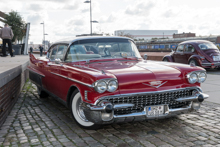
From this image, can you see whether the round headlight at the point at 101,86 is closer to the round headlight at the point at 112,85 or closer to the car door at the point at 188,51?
the round headlight at the point at 112,85

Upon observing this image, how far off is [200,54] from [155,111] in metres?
10.6

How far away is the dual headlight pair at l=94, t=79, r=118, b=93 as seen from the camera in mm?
3652

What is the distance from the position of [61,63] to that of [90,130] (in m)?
1.50

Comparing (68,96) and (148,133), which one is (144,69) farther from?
(68,96)

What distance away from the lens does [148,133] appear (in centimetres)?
406

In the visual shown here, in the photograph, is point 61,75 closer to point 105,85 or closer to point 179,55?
point 105,85

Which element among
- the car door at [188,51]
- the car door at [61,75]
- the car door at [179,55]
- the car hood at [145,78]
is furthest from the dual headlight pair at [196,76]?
the car door at [179,55]

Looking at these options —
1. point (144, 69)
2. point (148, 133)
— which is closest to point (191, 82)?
point (144, 69)

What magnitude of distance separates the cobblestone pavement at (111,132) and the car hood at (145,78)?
2.28ft

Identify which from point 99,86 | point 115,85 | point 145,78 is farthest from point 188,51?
point 99,86

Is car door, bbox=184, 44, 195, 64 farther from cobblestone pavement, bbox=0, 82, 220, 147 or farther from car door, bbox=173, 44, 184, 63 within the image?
cobblestone pavement, bbox=0, 82, 220, 147

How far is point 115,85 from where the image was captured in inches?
145

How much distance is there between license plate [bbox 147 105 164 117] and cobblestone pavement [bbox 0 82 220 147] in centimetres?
33

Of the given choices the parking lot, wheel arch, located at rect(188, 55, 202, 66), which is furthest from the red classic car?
wheel arch, located at rect(188, 55, 202, 66)
